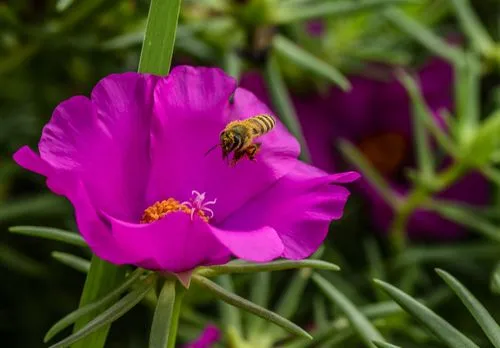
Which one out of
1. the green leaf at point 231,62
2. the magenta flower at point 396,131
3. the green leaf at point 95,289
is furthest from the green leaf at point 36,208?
the green leaf at point 95,289

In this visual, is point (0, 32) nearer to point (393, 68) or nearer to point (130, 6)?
point (130, 6)

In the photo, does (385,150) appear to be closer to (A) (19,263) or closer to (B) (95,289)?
(A) (19,263)

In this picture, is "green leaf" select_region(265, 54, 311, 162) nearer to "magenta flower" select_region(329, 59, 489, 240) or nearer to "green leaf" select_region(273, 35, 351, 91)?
"green leaf" select_region(273, 35, 351, 91)

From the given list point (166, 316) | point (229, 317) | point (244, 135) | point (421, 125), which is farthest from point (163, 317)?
point (421, 125)

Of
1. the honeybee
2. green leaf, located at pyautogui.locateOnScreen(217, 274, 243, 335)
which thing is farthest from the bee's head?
green leaf, located at pyautogui.locateOnScreen(217, 274, 243, 335)

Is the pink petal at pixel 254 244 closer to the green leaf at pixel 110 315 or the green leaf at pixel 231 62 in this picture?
the green leaf at pixel 110 315

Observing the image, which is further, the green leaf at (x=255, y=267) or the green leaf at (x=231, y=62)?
the green leaf at (x=231, y=62)

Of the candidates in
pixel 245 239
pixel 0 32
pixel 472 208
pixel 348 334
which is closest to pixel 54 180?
pixel 245 239
